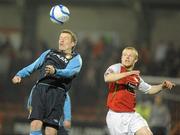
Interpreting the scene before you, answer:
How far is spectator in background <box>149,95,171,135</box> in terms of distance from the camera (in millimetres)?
14422

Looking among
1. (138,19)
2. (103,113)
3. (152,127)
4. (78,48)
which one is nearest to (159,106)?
(152,127)

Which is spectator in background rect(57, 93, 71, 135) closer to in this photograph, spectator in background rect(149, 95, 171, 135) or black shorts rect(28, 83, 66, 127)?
black shorts rect(28, 83, 66, 127)

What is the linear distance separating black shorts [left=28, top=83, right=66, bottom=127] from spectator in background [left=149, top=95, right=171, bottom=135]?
5574 mm

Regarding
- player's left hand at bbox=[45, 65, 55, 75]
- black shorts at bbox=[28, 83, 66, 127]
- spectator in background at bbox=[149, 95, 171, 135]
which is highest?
player's left hand at bbox=[45, 65, 55, 75]

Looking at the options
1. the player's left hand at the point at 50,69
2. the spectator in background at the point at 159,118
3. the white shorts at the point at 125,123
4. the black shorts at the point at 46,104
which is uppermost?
the player's left hand at the point at 50,69

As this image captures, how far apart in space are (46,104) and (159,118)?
5904 mm

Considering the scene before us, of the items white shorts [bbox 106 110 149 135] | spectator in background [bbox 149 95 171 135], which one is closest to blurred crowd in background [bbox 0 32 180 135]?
spectator in background [bbox 149 95 171 135]

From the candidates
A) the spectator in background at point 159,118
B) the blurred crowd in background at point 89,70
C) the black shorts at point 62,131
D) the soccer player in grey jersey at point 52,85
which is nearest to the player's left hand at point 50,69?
the soccer player in grey jersey at point 52,85

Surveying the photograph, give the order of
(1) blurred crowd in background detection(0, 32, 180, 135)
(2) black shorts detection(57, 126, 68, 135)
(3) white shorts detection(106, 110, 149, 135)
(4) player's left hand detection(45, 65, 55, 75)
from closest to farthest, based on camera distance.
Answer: (4) player's left hand detection(45, 65, 55, 75) < (3) white shorts detection(106, 110, 149, 135) < (2) black shorts detection(57, 126, 68, 135) < (1) blurred crowd in background detection(0, 32, 180, 135)

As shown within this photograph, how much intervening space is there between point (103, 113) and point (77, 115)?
720mm

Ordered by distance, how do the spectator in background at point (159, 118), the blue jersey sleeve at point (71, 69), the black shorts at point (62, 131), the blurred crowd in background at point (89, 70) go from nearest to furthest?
the blue jersey sleeve at point (71, 69), the black shorts at point (62, 131), the spectator in background at point (159, 118), the blurred crowd in background at point (89, 70)

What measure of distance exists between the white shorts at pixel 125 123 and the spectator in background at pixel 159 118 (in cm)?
518

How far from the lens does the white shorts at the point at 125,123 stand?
9.12 metres

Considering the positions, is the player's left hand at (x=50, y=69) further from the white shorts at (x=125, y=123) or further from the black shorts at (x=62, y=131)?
the black shorts at (x=62, y=131)
